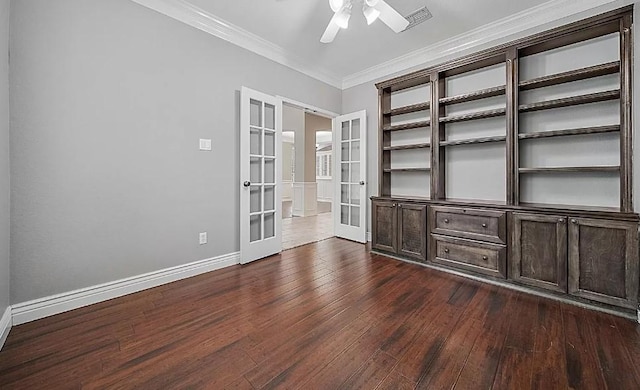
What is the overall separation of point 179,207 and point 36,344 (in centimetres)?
137

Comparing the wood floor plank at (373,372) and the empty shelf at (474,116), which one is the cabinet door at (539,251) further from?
the wood floor plank at (373,372)

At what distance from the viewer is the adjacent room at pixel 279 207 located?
1.61 m

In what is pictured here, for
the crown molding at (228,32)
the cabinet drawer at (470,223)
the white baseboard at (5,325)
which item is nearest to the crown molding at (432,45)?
the crown molding at (228,32)

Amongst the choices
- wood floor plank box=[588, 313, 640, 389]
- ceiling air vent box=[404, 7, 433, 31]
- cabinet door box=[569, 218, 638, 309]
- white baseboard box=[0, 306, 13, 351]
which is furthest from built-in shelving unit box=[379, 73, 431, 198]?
white baseboard box=[0, 306, 13, 351]

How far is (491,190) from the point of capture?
3193 millimetres

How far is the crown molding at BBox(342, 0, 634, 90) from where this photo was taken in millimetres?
2570

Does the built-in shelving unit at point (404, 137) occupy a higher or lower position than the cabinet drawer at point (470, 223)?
higher

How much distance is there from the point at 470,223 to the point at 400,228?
818mm

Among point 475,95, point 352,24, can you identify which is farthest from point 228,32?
point 475,95

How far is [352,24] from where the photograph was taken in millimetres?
3055

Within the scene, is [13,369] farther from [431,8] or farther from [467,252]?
[431,8]

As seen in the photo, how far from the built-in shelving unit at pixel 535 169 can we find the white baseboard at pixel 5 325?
11.1 ft

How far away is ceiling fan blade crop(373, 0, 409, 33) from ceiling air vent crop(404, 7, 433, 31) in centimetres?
55

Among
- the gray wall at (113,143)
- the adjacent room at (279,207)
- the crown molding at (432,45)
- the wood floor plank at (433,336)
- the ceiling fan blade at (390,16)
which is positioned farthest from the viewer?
the crown molding at (432,45)
